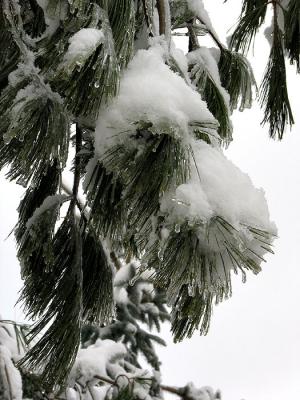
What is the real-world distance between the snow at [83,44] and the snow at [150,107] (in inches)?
4.3

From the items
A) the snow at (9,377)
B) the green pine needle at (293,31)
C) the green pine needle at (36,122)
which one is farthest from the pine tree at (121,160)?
the snow at (9,377)

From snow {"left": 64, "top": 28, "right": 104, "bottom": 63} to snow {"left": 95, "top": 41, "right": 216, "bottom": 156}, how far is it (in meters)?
0.11

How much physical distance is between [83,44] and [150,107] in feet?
0.50

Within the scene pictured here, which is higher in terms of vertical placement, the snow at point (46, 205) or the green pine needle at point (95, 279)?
the snow at point (46, 205)

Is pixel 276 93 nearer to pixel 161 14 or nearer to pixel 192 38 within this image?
pixel 192 38

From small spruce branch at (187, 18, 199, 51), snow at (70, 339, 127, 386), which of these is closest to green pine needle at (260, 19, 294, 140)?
small spruce branch at (187, 18, 199, 51)

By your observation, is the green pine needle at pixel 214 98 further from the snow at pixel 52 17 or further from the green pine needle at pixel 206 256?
the green pine needle at pixel 206 256

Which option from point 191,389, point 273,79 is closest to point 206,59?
point 273,79

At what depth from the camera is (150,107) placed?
108 centimetres

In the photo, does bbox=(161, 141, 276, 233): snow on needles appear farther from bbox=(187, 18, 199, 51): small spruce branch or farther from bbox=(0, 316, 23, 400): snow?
bbox=(0, 316, 23, 400): snow

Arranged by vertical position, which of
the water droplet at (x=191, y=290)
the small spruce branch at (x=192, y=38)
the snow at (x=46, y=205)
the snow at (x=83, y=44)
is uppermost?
the small spruce branch at (x=192, y=38)

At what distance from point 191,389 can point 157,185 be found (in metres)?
3.06

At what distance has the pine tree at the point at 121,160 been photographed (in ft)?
3.56

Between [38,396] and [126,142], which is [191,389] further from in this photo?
[126,142]
